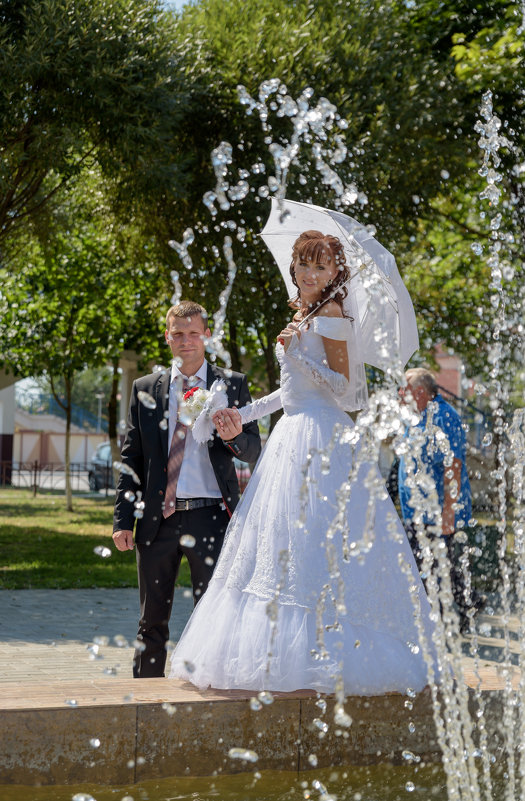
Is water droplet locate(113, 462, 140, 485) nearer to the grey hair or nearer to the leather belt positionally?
the leather belt

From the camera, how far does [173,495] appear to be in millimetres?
5066

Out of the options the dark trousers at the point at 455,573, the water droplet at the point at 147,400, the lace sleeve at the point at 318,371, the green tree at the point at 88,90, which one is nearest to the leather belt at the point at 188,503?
the water droplet at the point at 147,400

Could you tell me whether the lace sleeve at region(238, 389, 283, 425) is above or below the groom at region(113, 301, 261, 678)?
above

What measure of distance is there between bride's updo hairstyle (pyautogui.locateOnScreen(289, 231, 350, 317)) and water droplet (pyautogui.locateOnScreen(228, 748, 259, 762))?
2.08m

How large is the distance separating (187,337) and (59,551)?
1004 centimetres

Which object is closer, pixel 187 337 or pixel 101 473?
pixel 187 337

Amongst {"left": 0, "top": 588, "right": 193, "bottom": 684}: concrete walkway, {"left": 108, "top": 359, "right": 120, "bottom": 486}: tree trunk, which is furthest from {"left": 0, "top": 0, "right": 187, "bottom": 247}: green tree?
{"left": 108, "top": 359, "right": 120, "bottom": 486}: tree trunk

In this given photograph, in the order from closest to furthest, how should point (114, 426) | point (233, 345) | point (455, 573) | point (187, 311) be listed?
point (187, 311) < point (455, 573) < point (233, 345) < point (114, 426)

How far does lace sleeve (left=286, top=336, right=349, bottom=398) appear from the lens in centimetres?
469

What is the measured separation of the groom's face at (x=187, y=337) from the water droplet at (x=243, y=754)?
205cm

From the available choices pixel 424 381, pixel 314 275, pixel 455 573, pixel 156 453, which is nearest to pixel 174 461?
pixel 156 453

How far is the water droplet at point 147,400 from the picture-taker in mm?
5146

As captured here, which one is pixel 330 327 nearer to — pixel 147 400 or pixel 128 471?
pixel 147 400

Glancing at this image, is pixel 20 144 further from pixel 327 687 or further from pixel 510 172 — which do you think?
pixel 327 687
